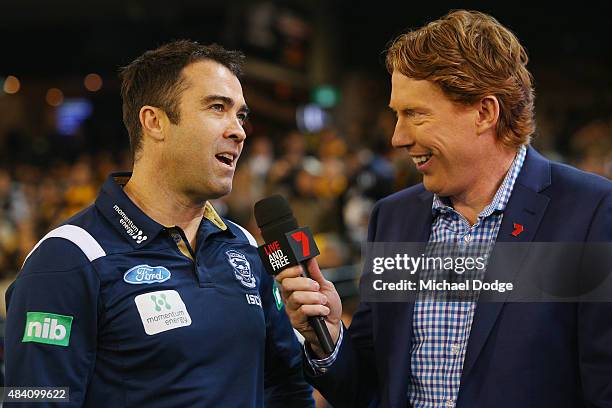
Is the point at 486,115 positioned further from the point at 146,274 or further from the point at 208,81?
the point at 146,274

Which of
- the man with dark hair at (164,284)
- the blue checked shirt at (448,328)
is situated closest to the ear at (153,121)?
the man with dark hair at (164,284)

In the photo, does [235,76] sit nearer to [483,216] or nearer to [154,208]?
[154,208]

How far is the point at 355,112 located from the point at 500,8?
136 inches

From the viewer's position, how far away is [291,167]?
8.51 meters

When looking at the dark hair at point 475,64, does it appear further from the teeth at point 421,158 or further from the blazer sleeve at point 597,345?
the blazer sleeve at point 597,345

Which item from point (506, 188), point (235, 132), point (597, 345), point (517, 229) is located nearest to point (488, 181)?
point (506, 188)

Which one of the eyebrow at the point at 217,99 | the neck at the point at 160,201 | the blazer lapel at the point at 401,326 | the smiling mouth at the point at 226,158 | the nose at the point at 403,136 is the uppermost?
the eyebrow at the point at 217,99

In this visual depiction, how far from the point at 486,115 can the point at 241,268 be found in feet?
2.93

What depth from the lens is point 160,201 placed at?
8.63 ft

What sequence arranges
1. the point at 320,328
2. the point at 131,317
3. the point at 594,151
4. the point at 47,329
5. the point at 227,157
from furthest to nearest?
the point at 594,151 → the point at 227,157 → the point at 320,328 → the point at 131,317 → the point at 47,329

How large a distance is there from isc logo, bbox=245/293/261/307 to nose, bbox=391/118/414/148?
647 mm

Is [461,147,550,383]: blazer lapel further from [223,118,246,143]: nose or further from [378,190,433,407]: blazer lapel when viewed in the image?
[223,118,246,143]: nose

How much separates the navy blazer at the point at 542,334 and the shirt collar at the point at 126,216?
0.83 m

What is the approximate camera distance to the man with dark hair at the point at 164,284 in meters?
2.28
